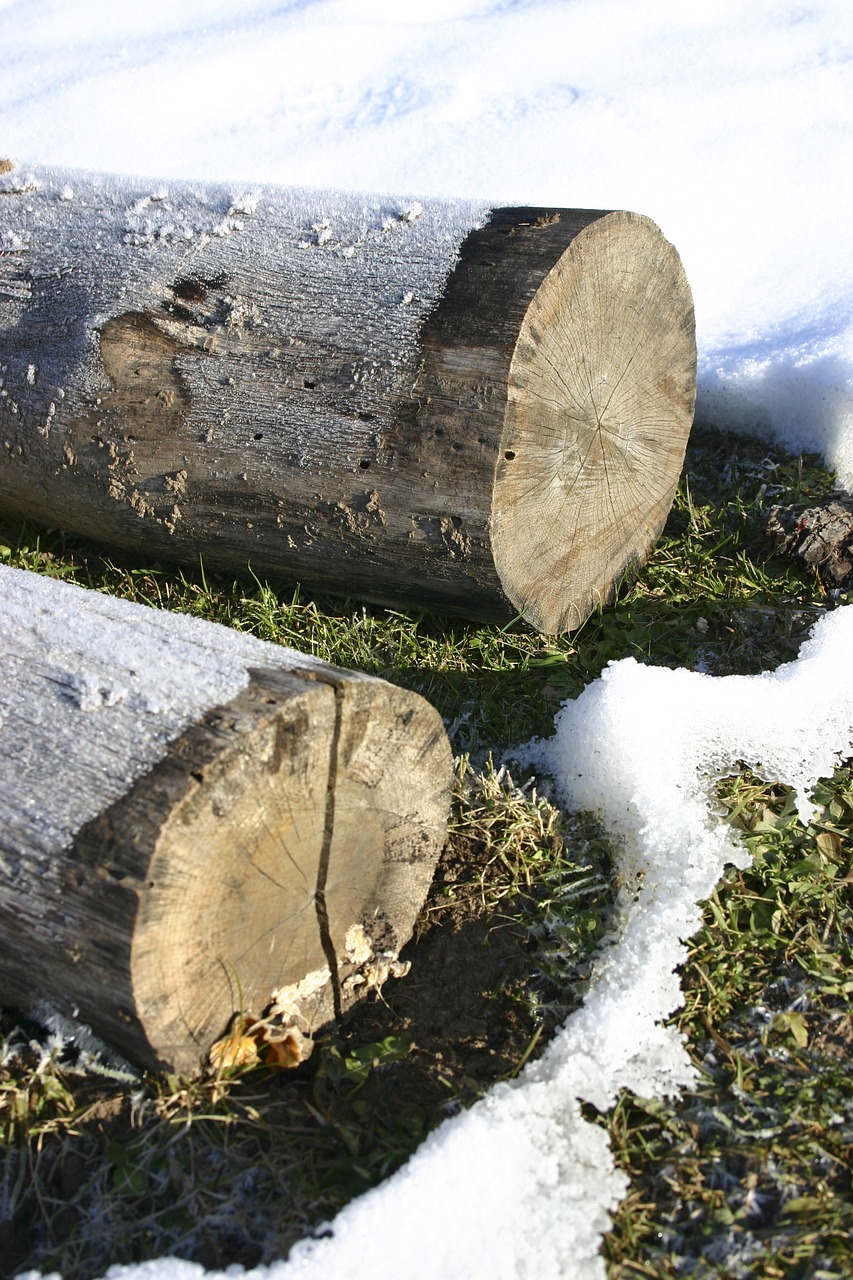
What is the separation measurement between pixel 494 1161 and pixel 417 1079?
0.24m

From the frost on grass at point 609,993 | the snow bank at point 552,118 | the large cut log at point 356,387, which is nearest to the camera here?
the frost on grass at point 609,993

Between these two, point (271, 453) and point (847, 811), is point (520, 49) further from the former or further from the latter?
point (847, 811)

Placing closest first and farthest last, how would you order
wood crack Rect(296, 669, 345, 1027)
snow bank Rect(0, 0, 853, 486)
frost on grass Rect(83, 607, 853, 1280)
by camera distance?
frost on grass Rect(83, 607, 853, 1280)
wood crack Rect(296, 669, 345, 1027)
snow bank Rect(0, 0, 853, 486)

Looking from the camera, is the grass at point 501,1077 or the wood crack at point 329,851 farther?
the wood crack at point 329,851

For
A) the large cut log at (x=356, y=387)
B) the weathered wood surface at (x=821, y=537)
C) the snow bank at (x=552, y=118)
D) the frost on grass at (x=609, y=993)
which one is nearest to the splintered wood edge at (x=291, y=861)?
the frost on grass at (x=609, y=993)

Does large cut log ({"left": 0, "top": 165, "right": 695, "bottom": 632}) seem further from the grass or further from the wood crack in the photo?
the wood crack

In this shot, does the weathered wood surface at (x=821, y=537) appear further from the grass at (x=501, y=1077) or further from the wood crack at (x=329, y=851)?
the wood crack at (x=329, y=851)

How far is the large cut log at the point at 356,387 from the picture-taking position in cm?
257

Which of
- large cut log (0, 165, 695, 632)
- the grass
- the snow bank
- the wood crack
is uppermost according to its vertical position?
the snow bank

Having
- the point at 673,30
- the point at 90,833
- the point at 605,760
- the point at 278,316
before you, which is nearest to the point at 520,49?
the point at 673,30

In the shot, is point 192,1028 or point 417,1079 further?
point 417,1079

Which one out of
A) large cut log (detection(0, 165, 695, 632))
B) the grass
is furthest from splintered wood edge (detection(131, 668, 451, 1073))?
large cut log (detection(0, 165, 695, 632))

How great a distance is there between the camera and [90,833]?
5.49 ft

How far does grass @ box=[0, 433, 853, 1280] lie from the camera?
1650 mm
